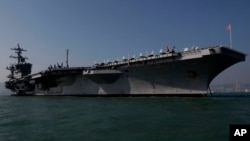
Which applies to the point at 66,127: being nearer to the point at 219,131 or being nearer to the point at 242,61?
the point at 219,131

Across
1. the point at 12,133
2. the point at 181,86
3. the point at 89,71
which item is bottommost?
the point at 12,133

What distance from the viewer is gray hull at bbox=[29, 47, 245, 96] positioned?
88.6 ft

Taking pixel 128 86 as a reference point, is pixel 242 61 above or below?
above

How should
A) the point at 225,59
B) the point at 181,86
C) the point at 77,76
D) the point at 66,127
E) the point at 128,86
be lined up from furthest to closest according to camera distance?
1. the point at 77,76
2. the point at 128,86
3. the point at 181,86
4. the point at 225,59
5. the point at 66,127

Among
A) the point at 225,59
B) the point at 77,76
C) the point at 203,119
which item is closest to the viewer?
the point at 203,119

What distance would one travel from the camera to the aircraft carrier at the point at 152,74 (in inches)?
1064

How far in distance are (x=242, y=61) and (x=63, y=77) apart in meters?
24.9

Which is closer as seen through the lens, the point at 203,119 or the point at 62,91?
the point at 203,119

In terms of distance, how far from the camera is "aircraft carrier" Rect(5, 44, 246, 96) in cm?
2702

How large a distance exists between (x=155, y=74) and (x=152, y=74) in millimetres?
388

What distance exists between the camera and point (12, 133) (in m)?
10.3

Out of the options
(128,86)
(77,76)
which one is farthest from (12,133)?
(77,76)

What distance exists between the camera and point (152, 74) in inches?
1218

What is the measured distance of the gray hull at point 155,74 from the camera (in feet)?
88.6
